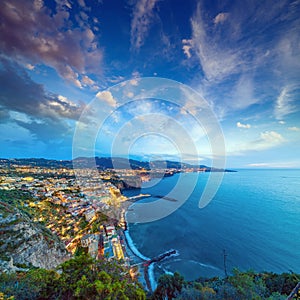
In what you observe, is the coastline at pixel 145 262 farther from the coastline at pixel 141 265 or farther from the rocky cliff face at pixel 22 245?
the rocky cliff face at pixel 22 245

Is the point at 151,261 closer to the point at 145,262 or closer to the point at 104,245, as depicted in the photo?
the point at 145,262

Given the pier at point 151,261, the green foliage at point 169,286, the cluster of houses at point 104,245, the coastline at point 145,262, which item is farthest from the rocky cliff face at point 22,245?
the green foliage at point 169,286

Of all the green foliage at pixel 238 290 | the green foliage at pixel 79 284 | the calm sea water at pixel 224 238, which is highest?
the green foliage at pixel 79 284

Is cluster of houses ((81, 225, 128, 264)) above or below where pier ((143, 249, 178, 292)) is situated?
above

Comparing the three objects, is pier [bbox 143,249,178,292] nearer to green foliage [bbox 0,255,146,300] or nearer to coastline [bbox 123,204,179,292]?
coastline [bbox 123,204,179,292]

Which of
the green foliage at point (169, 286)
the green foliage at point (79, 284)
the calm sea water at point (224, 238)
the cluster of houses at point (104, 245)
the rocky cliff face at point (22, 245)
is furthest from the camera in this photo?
the cluster of houses at point (104, 245)

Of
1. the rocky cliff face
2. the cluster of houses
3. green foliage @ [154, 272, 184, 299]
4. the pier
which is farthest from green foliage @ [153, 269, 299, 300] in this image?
the cluster of houses
